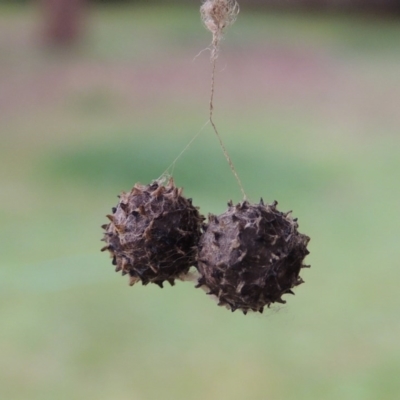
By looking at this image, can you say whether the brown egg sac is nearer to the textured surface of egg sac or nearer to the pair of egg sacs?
the pair of egg sacs

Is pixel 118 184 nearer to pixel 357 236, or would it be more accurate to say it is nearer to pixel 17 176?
pixel 17 176

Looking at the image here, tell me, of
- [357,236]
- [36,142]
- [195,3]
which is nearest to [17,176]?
[36,142]

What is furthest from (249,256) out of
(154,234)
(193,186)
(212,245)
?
(193,186)

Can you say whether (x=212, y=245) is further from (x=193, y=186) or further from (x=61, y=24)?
(x=61, y=24)

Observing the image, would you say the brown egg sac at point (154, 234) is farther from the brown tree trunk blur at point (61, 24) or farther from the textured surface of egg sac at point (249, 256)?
the brown tree trunk blur at point (61, 24)

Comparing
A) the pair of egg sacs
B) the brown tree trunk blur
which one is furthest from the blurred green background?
the pair of egg sacs
